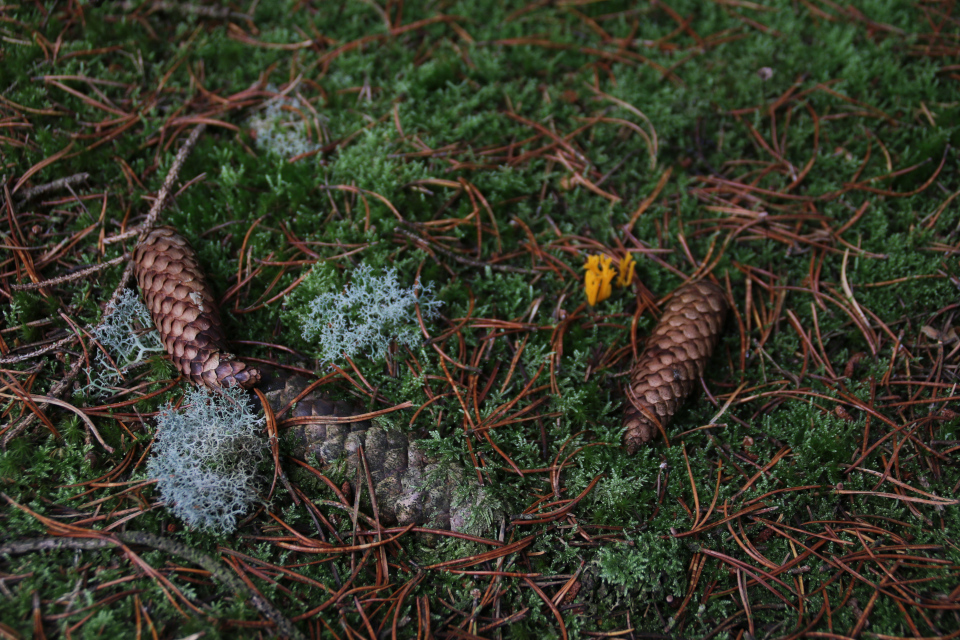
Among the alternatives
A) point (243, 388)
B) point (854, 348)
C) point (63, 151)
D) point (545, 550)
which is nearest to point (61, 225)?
point (63, 151)

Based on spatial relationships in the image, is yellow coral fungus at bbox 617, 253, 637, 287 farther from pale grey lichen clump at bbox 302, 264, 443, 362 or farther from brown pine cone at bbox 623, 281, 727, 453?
pale grey lichen clump at bbox 302, 264, 443, 362

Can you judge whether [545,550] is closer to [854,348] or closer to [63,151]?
[854,348]

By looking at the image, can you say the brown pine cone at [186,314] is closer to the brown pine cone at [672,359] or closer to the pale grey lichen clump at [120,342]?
the pale grey lichen clump at [120,342]

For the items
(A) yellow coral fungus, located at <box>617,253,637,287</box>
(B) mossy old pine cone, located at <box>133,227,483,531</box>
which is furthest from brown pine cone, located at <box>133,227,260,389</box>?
(A) yellow coral fungus, located at <box>617,253,637,287</box>

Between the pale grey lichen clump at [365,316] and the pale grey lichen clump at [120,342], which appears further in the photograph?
the pale grey lichen clump at [365,316]

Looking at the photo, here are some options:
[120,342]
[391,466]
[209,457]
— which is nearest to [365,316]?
[391,466]

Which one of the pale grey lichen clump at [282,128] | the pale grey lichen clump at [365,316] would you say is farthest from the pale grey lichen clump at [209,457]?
the pale grey lichen clump at [282,128]

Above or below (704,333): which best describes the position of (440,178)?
above
